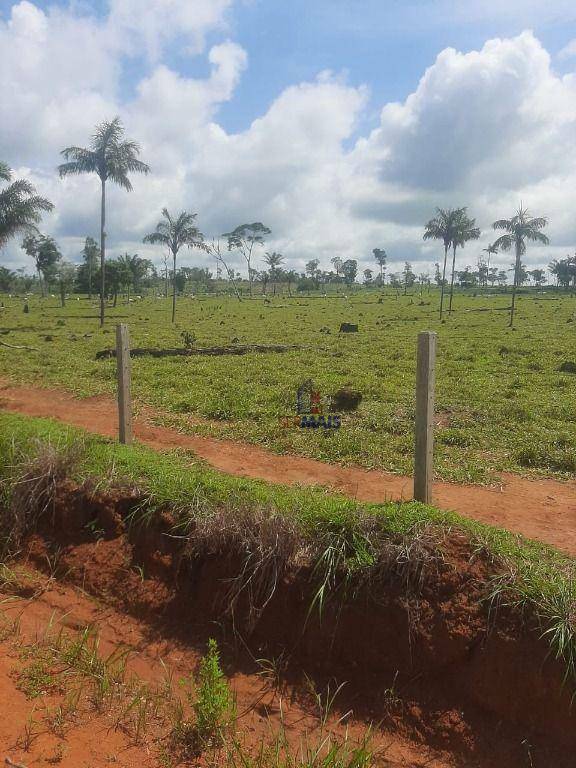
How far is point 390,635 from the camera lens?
4082 mm

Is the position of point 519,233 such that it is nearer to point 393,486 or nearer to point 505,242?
point 505,242

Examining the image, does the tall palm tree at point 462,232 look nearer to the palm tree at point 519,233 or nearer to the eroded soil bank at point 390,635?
the palm tree at point 519,233

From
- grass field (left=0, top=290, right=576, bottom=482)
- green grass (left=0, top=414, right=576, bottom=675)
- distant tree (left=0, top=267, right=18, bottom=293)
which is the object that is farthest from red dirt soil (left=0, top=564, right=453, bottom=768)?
distant tree (left=0, top=267, right=18, bottom=293)

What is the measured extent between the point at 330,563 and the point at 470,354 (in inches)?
560

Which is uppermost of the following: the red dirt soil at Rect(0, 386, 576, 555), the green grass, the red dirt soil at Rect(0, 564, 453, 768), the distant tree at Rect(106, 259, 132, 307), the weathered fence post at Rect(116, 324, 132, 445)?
the distant tree at Rect(106, 259, 132, 307)

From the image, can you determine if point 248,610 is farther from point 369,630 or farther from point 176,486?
point 176,486

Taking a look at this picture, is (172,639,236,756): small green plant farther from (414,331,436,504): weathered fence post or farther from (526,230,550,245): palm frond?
(526,230,550,245): palm frond

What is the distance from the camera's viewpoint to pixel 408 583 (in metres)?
4.14

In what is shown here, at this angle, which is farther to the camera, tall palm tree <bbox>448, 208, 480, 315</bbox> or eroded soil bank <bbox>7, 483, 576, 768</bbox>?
tall palm tree <bbox>448, 208, 480, 315</bbox>

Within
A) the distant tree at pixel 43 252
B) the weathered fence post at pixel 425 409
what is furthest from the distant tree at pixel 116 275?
the weathered fence post at pixel 425 409

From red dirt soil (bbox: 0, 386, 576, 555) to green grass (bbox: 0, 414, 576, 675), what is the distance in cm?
65

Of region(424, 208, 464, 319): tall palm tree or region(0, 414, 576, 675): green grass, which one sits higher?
region(424, 208, 464, 319): tall palm tree

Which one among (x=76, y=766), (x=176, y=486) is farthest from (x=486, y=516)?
(x=76, y=766)

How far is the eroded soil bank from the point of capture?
3.65m
